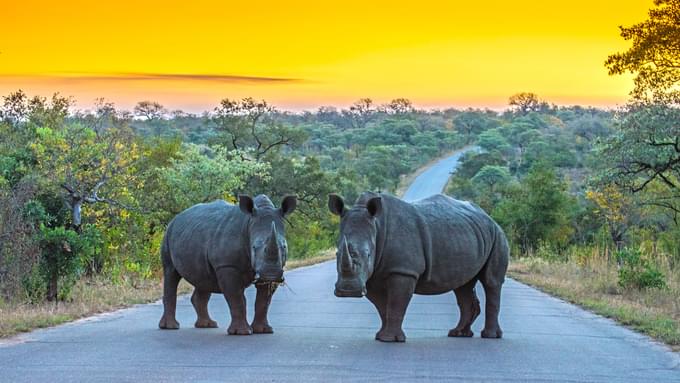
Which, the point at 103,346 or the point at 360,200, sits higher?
the point at 360,200

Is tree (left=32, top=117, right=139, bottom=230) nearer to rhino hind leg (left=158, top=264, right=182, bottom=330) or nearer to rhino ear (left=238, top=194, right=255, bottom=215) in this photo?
rhino hind leg (left=158, top=264, right=182, bottom=330)

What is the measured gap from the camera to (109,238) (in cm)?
2327

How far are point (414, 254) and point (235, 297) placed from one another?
86.4 inches

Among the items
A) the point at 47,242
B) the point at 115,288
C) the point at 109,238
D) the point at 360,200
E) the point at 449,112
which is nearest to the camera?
the point at 360,200

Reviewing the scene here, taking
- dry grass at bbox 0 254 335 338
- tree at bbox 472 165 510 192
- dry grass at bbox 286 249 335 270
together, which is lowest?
dry grass at bbox 286 249 335 270

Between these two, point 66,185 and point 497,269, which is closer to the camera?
point 497,269

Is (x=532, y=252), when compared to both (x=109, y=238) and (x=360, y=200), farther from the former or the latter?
(x=360, y=200)

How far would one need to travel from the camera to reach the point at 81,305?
15859 millimetres

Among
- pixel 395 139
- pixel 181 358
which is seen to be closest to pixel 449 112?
pixel 395 139

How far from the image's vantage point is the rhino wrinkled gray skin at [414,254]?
11.4 meters

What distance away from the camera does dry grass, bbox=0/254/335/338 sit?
13086 millimetres

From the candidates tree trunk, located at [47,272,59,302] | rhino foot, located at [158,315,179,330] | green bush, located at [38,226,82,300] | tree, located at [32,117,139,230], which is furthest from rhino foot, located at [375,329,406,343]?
tree, located at [32,117,139,230]

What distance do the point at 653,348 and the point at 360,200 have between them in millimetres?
A: 3789

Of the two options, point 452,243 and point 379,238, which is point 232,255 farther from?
point 452,243
